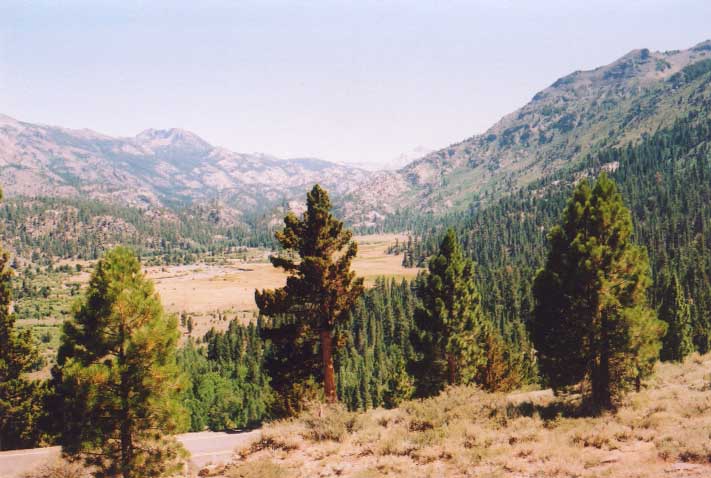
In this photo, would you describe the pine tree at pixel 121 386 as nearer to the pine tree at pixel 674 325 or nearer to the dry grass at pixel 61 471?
the dry grass at pixel 61 471

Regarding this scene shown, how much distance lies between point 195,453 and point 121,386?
6614 millimetres

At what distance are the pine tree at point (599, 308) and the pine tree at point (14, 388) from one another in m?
32.3

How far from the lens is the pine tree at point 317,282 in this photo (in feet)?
80.5

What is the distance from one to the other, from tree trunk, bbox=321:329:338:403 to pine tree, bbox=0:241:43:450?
67.8 ft

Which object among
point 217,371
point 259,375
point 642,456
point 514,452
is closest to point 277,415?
point 514,452

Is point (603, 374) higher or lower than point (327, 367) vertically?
higher

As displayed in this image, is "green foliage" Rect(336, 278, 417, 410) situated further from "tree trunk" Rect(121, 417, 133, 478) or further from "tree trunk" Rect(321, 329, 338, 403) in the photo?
"tree trunk" Rect(121, 417, 133, 478)

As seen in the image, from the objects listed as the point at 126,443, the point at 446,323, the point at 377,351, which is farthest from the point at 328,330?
the point at 377,351

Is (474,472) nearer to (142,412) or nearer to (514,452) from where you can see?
(514,452)

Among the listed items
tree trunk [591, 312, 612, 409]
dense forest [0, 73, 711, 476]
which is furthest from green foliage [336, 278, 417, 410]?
tree trunk [591, 312, 612, 409]

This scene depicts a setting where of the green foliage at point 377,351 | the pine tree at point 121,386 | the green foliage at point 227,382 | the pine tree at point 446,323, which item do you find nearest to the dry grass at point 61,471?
the pine tree at point 121,386

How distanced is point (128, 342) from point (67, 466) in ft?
16.9

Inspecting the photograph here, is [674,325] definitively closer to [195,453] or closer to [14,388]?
[195,453]

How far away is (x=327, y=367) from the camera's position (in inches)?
984
